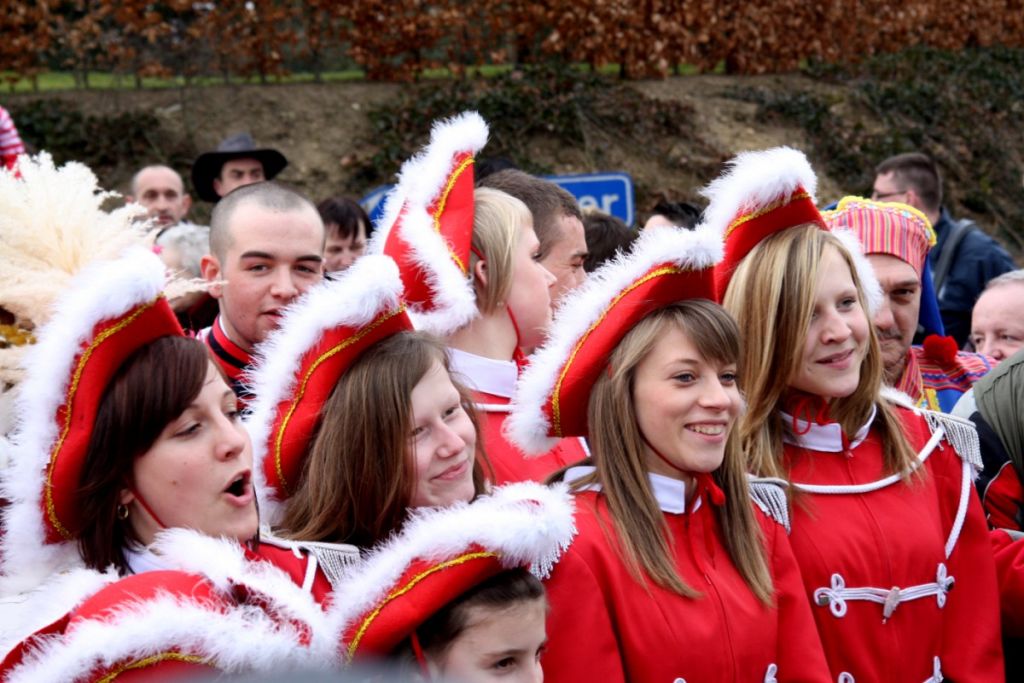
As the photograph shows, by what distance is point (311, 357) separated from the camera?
3.40 meters

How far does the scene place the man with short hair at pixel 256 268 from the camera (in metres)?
4.64

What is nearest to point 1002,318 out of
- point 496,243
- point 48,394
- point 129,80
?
point 496,243

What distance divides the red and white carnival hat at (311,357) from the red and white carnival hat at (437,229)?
53 centimetres

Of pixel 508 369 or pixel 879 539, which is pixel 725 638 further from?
pixel 508 369

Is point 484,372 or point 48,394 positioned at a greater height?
point 48,394

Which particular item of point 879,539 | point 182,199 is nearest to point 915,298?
point 879,539

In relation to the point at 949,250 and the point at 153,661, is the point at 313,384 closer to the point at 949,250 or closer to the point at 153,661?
the point at 153,661

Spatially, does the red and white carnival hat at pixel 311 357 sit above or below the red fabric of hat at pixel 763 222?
below

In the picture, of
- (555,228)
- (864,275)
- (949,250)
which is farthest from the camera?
(949,250)

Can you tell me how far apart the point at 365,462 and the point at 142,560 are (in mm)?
694

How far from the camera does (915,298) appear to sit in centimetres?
466

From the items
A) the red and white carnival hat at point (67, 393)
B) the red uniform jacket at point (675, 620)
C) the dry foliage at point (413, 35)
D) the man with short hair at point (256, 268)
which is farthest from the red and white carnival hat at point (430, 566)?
the dry foliage at point (413, 35)

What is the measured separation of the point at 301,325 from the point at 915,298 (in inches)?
94.1

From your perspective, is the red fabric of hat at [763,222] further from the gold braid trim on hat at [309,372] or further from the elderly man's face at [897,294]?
the gold braid trim on hat at [309,372]
